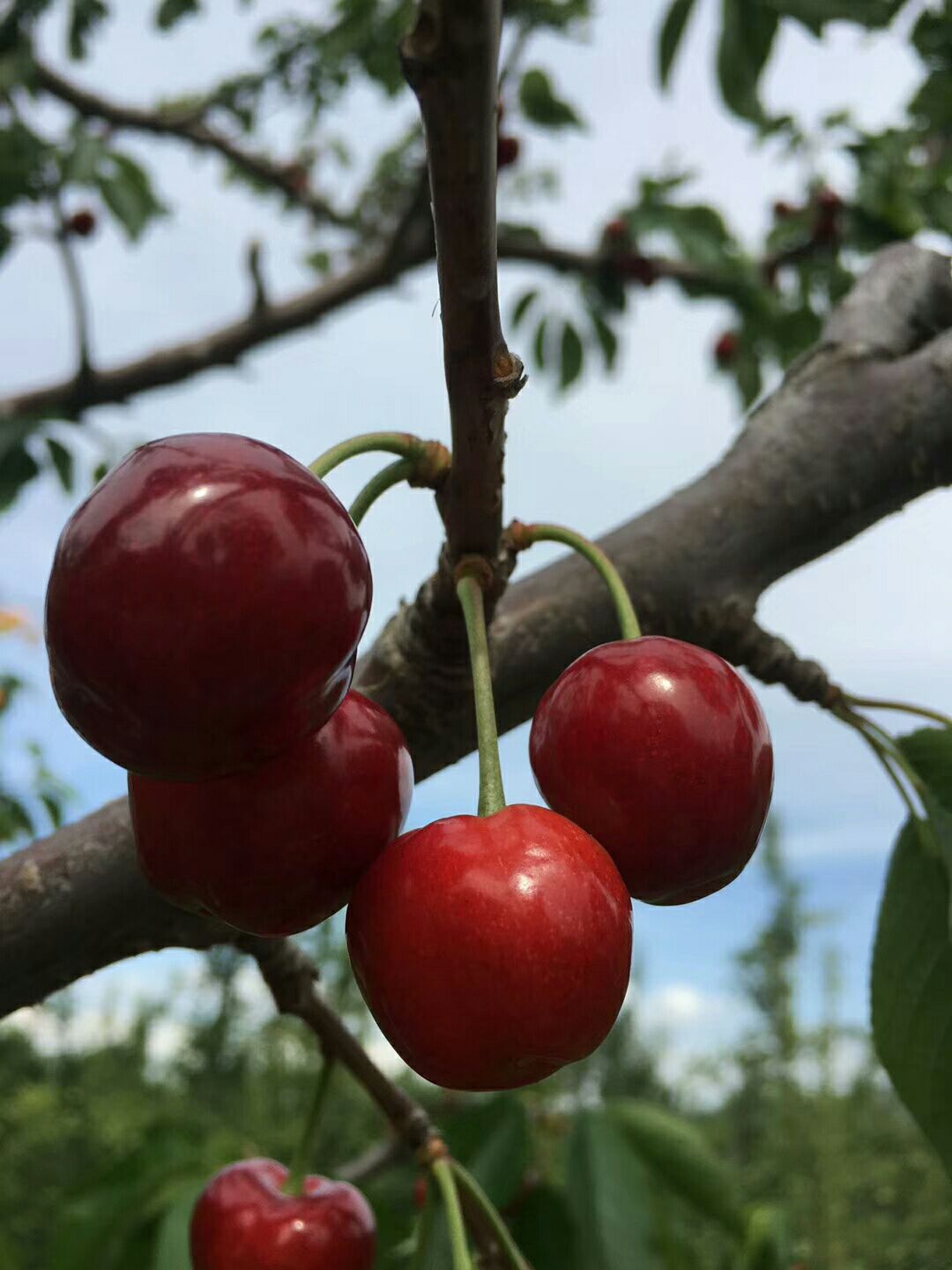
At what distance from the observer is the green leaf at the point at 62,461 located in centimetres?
288

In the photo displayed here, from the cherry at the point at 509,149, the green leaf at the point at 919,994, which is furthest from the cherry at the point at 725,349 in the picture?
the green leaf at the point at 919,994

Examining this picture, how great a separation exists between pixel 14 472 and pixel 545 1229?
212 cm

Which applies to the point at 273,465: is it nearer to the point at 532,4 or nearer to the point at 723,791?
the point at 723,791

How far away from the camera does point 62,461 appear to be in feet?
9.51

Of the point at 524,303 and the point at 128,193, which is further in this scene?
the point at 524,303

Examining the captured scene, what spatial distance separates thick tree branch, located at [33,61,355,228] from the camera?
3.47 m

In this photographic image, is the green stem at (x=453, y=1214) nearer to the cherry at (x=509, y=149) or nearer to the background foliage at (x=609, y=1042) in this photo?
the background foliage at (x=609, y=1042)

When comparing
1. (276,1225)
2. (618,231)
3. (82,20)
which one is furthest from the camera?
(618,231)

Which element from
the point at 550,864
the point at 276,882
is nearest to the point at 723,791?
the point at 550,864

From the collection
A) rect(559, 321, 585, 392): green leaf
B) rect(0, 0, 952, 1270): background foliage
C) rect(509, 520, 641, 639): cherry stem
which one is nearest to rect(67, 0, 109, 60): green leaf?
rect(0, 0, 952, 1270): background foliage

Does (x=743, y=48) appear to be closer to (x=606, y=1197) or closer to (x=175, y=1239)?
(x=606, y=1197)

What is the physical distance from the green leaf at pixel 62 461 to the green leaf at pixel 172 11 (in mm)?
1123

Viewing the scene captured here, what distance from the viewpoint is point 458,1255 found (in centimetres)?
83

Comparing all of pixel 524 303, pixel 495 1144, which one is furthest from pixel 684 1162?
pixel 524 303
